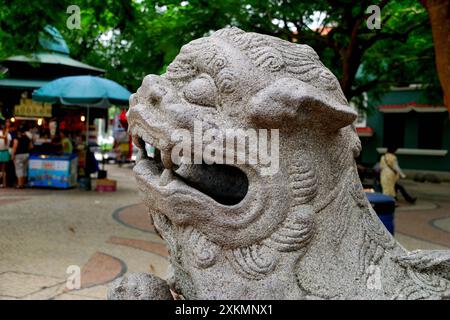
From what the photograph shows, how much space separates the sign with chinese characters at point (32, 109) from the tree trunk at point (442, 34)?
10.2 m

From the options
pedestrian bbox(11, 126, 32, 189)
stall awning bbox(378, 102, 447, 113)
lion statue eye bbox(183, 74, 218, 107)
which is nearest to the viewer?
lion statue eye bbox(183, 74, 218, 107)

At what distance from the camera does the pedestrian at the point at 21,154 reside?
426 inches

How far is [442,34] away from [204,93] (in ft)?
14.4

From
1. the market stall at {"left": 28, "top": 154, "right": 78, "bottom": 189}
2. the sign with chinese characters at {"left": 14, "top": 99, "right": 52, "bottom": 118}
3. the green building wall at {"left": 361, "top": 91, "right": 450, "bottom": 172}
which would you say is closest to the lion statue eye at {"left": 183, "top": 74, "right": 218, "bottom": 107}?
the market stall at {"left": 28, "top": 154, "right": 78, "bottom": 189}

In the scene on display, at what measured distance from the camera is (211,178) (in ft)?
7.52

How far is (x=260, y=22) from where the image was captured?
9.24 m

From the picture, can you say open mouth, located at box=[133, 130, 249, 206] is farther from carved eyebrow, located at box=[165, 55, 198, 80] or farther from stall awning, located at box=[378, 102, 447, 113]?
stall awning, located at box=[378, 102, 447, 113]

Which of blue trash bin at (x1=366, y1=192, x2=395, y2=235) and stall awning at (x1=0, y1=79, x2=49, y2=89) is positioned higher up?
stall awning at (x1=0, y1=79, x2=49, y2=89)

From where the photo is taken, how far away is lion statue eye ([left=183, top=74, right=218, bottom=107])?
220cm

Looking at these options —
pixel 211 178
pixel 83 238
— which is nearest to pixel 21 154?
pixel 83 238

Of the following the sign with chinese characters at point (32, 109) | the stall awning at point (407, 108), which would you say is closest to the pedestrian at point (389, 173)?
the stall awning at point (407, 108)

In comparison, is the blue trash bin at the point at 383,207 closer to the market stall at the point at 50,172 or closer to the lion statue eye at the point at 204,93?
the lion statue eye at the point at 204,93

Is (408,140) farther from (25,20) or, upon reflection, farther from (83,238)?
(25,20)

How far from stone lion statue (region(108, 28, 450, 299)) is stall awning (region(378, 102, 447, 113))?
1586 centimetres
